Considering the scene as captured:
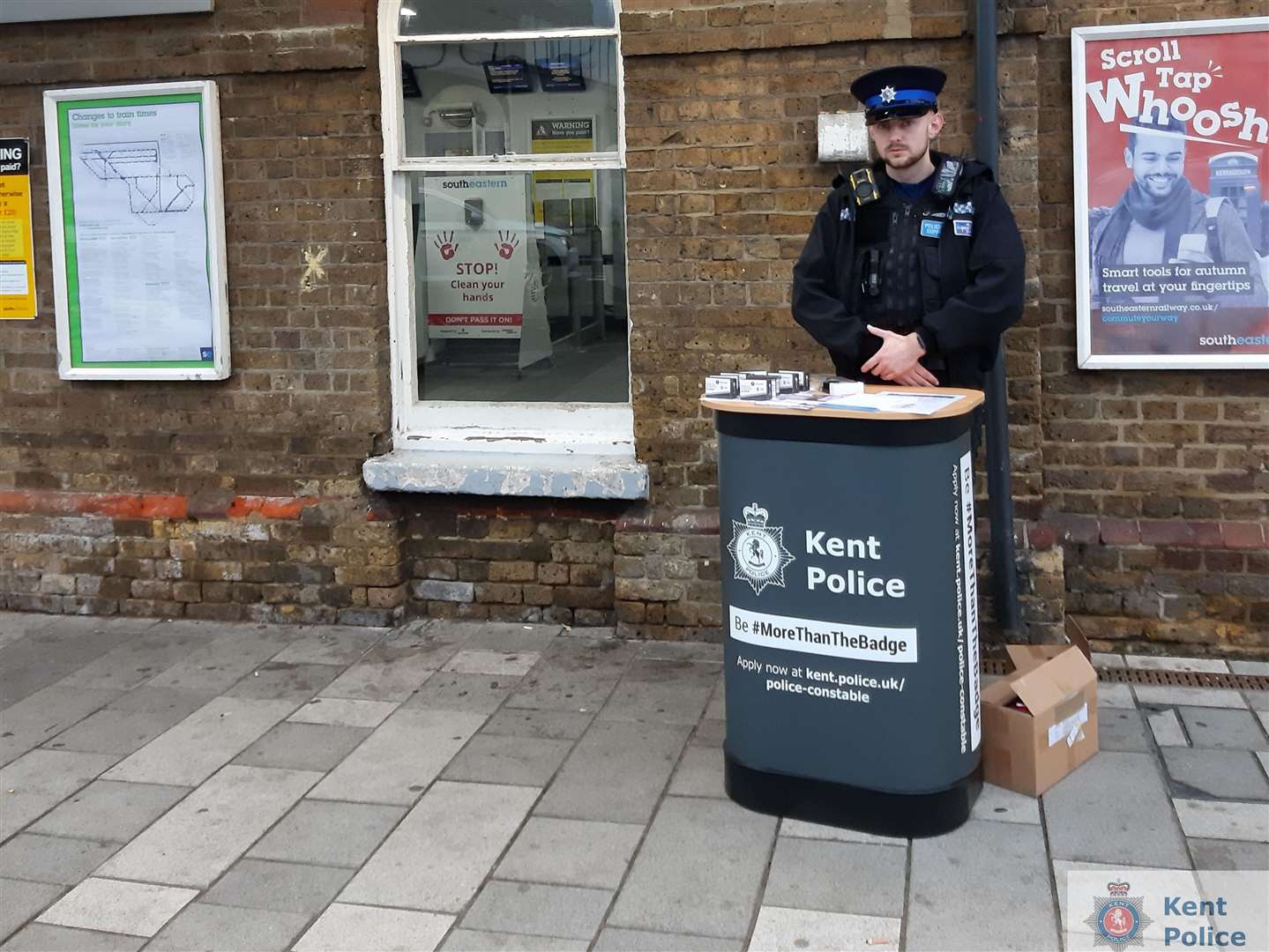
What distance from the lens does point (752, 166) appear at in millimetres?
5973

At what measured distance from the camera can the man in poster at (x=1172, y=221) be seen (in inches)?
223

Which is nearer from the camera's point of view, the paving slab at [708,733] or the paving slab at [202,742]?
the paving slab at [202,742]

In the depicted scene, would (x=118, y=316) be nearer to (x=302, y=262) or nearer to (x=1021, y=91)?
(x=302, y=262)

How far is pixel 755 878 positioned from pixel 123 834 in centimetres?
201

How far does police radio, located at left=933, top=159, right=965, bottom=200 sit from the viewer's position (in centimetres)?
464

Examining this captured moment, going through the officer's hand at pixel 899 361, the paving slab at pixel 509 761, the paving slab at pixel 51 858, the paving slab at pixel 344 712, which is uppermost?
the officer's hand at pixel 899 361

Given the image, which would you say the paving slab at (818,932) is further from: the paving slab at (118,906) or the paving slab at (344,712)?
the paving slab at (344,712)

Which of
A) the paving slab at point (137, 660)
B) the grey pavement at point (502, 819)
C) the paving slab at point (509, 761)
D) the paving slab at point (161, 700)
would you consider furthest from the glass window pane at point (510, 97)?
the paving slab at point (509, 761)

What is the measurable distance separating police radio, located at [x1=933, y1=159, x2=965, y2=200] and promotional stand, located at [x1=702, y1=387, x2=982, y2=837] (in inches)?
27.0

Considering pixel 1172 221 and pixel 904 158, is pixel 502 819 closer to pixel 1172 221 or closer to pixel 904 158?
pixel 904 158

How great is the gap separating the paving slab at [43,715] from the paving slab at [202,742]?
0.45 meters

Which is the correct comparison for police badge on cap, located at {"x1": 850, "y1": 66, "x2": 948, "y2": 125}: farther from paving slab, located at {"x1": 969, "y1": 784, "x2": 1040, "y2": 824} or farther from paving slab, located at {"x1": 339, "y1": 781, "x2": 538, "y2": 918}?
paving slab, located at {"x1": 339, "y1": 781, "x2": 538, "y2": 918}

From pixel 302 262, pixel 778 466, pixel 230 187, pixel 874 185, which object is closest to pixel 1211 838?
pixel 778 466

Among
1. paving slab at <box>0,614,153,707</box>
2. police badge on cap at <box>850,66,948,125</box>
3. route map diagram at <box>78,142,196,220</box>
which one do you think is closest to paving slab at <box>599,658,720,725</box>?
police badge on cap at <box>850,66,948,125</box>
